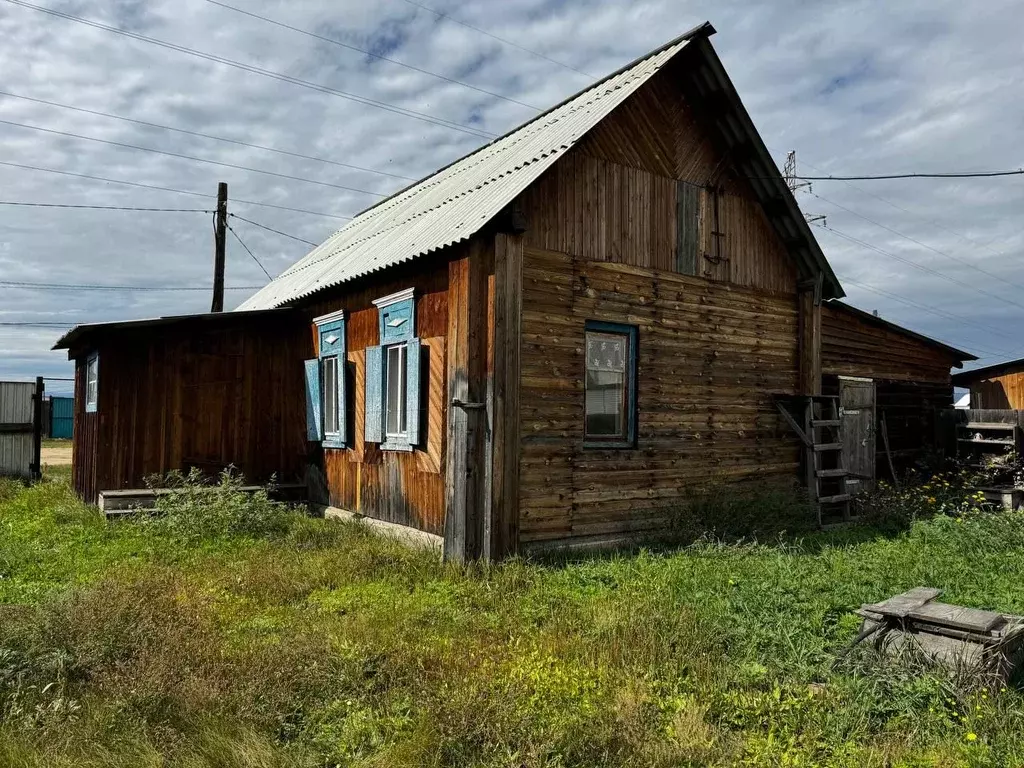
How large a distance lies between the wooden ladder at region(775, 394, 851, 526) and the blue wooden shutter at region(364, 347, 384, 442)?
587 centimetres

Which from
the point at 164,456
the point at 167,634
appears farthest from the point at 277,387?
the point at 167,634

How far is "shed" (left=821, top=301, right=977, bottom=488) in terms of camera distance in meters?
13.1

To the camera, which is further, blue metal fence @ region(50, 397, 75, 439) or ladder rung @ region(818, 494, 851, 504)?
blue metal fence @ region(50, 397, 75, 439)

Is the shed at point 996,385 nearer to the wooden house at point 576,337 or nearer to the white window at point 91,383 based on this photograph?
the wooden house at point 576,337

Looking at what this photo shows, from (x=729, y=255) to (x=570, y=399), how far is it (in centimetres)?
376

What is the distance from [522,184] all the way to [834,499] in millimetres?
6708

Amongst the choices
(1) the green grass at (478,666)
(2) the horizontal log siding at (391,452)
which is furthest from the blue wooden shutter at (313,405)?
(1) the green grass at (478,666)

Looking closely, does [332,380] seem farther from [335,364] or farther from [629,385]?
[629,385]

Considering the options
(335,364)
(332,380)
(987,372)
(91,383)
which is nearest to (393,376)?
(335,364)

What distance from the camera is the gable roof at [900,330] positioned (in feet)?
43.1

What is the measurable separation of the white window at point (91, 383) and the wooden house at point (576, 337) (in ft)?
1.14

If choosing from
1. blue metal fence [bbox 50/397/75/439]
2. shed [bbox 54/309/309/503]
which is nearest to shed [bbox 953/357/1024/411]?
shed [bbox 54/309/309/503]

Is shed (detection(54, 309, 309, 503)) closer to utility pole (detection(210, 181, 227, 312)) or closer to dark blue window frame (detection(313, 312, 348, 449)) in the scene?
dark blue window frame (detection(313, 312, 348, 449))

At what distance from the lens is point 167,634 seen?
546 centimetres
